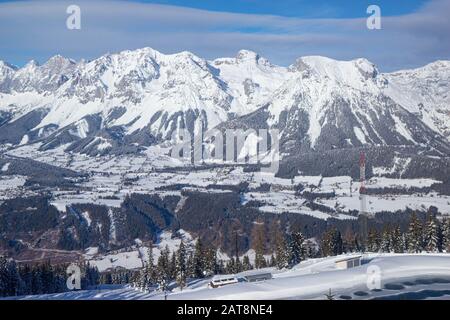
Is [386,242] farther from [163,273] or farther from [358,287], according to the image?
[358,287]

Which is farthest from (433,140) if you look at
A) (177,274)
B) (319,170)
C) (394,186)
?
(177,274)

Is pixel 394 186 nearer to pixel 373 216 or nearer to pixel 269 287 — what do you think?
pixel 373 216

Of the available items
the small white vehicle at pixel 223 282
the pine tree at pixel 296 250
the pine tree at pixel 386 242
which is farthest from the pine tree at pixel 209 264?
the small white vehicle at pixel 223 282

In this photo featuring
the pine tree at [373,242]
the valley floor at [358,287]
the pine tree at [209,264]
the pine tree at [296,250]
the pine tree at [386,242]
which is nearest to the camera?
the valley floor at [358,287]

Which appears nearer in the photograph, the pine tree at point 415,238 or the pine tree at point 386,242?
the pine tree at point 415,238

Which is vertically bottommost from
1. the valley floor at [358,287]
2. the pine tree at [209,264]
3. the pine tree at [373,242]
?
the pine tree at [209,264]

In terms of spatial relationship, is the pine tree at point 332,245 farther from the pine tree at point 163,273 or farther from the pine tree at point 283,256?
the pine tree at point 163,273

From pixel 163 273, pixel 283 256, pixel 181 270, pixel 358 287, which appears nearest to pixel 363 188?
pixel 358 287

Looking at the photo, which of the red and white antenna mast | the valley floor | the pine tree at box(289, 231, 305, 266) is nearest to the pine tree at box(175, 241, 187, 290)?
the pine tree at box(289, 231, 305, 266)

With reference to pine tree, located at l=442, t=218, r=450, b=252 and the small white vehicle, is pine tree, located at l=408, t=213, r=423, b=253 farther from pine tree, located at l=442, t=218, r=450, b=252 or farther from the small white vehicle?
the small white vehicle

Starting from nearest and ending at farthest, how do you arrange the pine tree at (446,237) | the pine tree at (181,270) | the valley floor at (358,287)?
1. the valley floor at (358,287)
2. the pine tree at (181,270)
3. the pine tree at (446,237)
